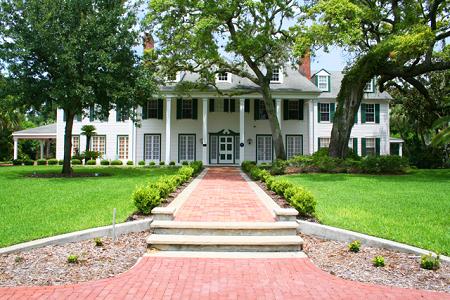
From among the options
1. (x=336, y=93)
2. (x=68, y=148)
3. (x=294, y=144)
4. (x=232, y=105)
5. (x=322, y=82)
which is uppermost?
(x=322, y=82)

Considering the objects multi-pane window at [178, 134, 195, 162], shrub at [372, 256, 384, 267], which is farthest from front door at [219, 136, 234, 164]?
shrub at [372, 256, 384, 267]

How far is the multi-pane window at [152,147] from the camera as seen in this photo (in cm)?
2962

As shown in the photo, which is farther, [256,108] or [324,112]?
[324,112]

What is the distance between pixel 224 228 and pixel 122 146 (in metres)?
24.4

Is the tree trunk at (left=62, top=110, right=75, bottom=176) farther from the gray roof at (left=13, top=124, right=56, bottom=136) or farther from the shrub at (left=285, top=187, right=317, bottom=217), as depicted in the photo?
the gray roof at (left=13, top=124, right=56, bottom=136)

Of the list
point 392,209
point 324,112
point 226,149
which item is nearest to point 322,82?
A: point 324,112

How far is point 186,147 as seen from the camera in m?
29.5

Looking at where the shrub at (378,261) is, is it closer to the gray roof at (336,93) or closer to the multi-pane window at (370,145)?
the gray roof at (336,93)

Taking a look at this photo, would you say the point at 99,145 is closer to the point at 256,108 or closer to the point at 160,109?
the point at 160,109

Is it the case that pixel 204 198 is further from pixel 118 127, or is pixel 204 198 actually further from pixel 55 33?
pixel 118 127

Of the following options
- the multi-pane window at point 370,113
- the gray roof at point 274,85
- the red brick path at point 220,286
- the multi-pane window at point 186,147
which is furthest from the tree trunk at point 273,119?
the red brick path at point 220,286

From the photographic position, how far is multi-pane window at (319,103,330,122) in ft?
103

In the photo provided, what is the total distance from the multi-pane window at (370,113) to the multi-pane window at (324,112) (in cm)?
313

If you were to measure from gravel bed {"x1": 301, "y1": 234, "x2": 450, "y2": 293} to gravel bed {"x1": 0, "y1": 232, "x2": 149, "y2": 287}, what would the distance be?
2968 mm
